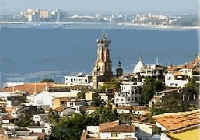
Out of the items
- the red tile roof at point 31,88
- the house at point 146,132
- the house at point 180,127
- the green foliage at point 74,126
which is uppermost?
the house at point 180,127

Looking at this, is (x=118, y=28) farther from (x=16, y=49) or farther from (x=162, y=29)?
(x=16, y=49)

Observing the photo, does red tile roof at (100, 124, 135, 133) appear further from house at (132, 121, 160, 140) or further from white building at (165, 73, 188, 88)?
white building at (165, 73, 188, 88)

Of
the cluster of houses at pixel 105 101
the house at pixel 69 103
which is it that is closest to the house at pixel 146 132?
the cluster of houses at pixel 105 101

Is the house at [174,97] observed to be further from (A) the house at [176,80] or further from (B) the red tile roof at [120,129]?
(B) the red tile roof at [120,129]

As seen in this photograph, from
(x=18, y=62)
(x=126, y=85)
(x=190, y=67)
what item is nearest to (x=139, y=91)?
(x=126, y=85)

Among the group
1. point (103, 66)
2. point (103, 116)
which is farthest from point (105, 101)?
point (103, 66)

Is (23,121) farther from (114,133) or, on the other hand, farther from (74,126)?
(114,133)

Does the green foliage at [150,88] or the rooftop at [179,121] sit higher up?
the rooftop at [179,121]
